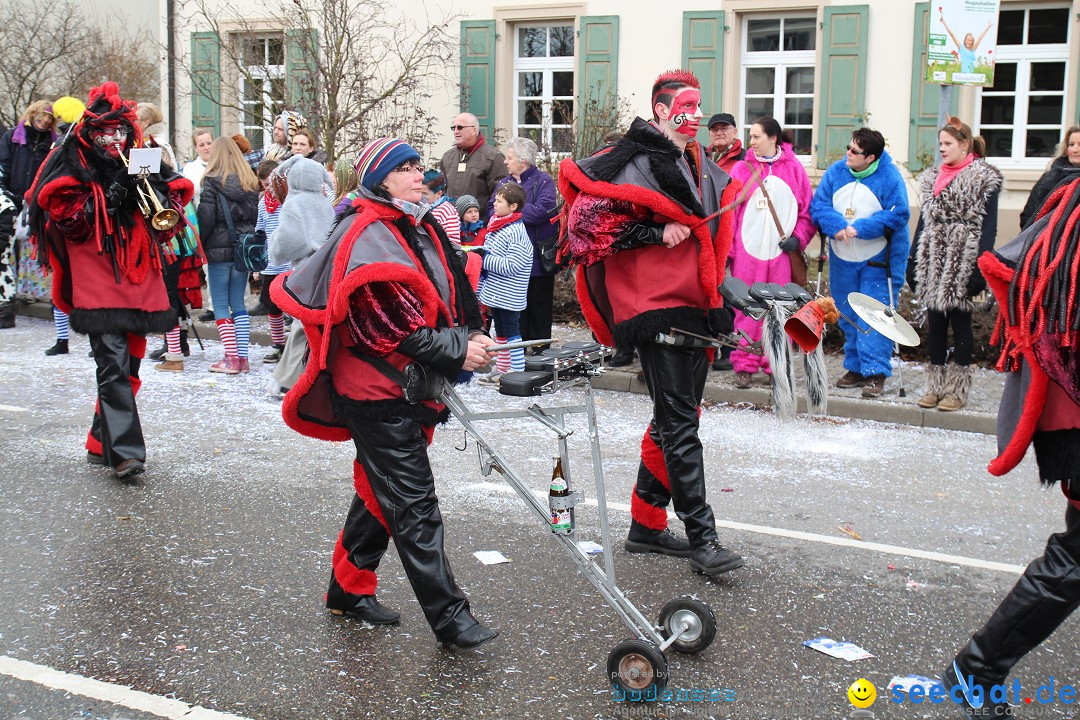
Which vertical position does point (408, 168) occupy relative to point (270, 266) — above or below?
above

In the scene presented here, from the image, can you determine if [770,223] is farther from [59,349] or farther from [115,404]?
[59,349]

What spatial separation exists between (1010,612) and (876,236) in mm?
5417

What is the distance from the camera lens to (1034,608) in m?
3.36

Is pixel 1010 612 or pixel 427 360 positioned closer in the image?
pixel 1010 612

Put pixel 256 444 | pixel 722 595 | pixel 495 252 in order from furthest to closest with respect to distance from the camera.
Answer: pixel 495 252 → pixel 256 444 → pixel 722 595

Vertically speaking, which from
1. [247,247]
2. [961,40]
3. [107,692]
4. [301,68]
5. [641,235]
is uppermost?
[301,68]

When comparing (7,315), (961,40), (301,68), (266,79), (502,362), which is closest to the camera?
(961,40)

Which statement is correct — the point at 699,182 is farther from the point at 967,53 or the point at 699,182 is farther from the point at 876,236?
the point at 967,53

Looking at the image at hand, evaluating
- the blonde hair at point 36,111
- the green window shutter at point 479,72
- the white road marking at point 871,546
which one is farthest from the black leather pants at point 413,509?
the green window shutter at point 479,72

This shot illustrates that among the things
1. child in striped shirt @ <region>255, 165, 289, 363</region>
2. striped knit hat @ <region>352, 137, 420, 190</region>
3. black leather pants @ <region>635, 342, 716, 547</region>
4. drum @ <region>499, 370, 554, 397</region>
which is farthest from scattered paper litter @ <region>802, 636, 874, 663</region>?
child in striped shirt @ <region>255, 165, 289, 363</region>

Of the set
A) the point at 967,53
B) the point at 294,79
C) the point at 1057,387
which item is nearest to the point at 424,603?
the point at 1057,387

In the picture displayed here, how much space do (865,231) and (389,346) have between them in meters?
5.52

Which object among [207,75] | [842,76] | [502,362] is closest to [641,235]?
[502,362]

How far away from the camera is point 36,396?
8344 mm
